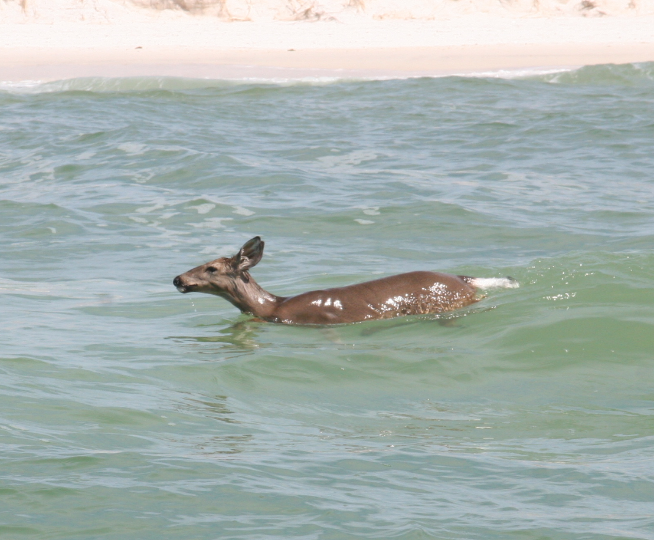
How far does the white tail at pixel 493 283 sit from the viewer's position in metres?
8.30

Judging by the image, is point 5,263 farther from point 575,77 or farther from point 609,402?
point 575,77

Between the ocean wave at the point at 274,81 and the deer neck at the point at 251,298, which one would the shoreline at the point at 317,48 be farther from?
the deer neck at the point at 251,298

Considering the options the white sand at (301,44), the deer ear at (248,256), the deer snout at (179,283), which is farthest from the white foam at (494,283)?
the white sand at (301,44)

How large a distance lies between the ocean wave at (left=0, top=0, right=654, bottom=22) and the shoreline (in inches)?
44.5

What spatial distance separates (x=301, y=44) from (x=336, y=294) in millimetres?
26342

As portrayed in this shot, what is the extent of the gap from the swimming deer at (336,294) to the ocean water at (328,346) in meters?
0.17

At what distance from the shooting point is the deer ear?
26.5ft

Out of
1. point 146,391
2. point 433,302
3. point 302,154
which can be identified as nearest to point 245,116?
point 302,154

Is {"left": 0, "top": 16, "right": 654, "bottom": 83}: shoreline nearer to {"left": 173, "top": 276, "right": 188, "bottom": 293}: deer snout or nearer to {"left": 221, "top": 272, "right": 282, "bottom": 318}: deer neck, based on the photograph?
{"left": 221, "top": 272, "right": 282, "bottom": 318}: deer neck

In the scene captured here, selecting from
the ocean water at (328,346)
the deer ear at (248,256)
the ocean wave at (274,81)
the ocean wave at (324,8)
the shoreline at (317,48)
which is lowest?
the ocean water at (328,346)

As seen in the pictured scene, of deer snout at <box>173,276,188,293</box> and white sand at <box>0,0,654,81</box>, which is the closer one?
deer snout at <box>173,276,188,293</box>

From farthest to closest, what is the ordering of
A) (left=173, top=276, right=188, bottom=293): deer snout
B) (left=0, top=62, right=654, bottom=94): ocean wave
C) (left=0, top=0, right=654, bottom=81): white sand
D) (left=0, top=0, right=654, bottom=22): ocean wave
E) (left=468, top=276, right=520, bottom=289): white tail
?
(left=0, top=0, right=654, bottom=22): ocean wave → (left=0, top=0, right=654, bottom=81): white sand → (left=0, top=62, right=654, bottom=94): ocean wave → (left=468, top=276, right=520, bottom=289): white tail → (left=173, top=276, right=188, bottom=293): deer snout

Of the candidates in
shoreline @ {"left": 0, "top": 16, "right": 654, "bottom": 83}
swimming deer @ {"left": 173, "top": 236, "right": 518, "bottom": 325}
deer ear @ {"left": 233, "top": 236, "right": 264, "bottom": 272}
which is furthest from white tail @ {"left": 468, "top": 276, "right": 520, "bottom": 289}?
shoreline @ {"left": 0, "top": 16, "right": 654, "bottom": 83}

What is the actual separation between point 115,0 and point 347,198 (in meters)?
29.2
